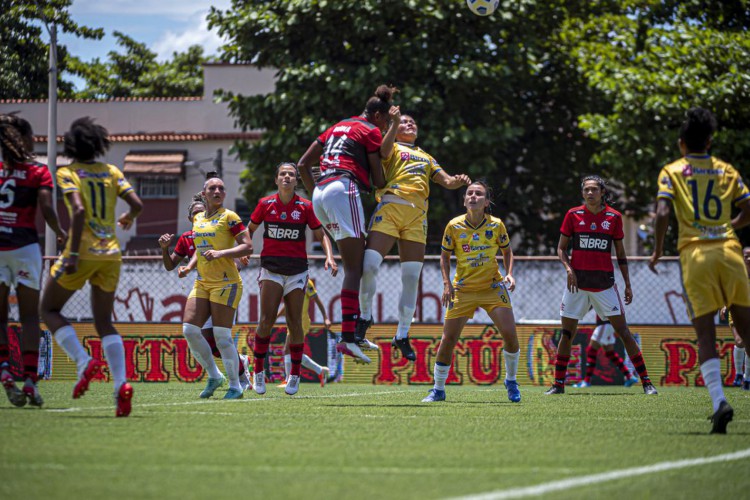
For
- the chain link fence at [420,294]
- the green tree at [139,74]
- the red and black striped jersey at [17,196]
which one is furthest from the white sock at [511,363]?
the green tree at [139,74]

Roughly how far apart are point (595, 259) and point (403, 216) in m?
4.01

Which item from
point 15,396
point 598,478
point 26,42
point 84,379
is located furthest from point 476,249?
point 26,42

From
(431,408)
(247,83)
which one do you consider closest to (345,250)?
(431,408)

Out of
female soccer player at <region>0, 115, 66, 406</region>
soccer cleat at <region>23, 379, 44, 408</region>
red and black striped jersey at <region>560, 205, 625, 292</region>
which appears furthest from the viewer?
red and black striped jersey at <region>560, 205, 625, 292</region>

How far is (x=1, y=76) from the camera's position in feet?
117

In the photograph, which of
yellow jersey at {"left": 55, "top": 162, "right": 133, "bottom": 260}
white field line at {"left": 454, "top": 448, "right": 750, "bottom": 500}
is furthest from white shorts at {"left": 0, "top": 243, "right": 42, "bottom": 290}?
white field line at {"left": 454, "top": 448, "right": 750, "bottom": 500}

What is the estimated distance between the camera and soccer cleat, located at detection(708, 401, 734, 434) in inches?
303

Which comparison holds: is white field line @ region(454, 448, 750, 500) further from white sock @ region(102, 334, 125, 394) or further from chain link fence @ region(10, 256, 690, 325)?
chain link fence @ region(10, 256, 690, 325)

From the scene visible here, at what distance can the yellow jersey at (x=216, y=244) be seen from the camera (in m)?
11.5

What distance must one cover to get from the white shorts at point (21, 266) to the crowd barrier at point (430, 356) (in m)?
8.74

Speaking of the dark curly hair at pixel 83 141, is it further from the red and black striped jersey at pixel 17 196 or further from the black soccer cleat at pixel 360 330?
the black soccer cleat at pixel 360 330

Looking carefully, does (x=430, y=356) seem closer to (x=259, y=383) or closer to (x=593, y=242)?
(x=593, y=242)

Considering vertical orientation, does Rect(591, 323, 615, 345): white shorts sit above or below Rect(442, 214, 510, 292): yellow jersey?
below

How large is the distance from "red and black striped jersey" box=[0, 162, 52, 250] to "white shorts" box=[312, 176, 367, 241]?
242 centimetres
